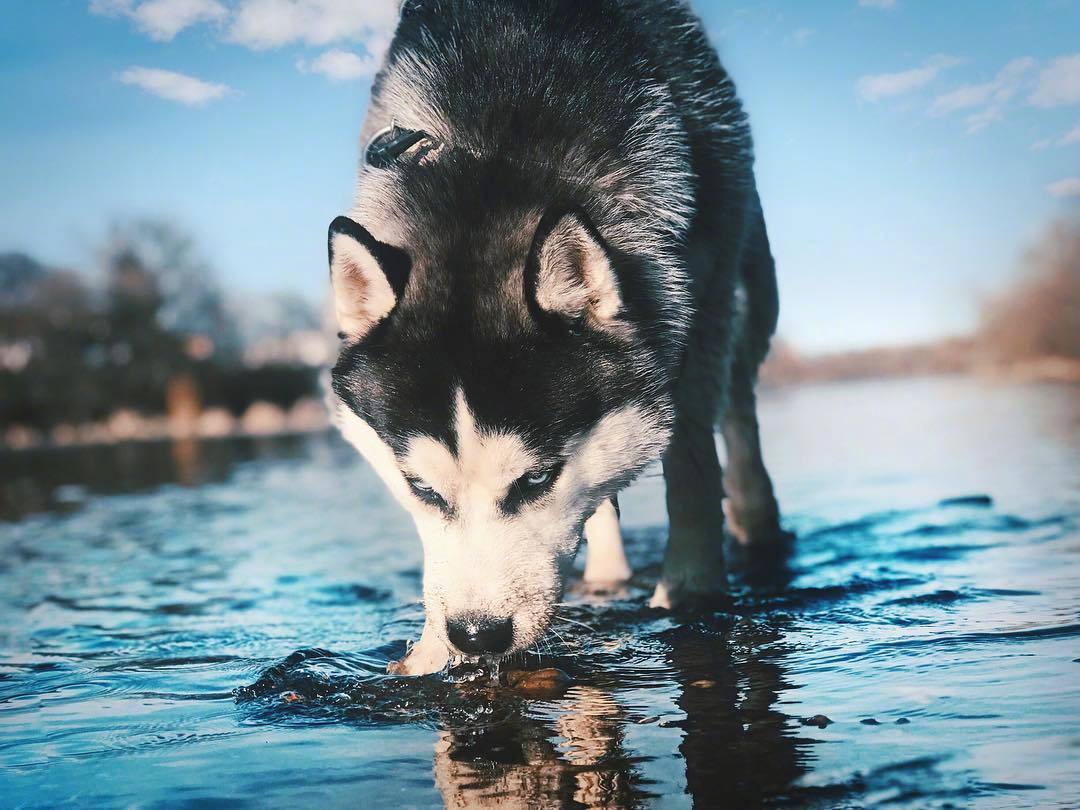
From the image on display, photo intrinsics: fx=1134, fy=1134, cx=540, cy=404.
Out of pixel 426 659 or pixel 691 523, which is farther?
pixel 691 523

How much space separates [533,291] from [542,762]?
1525 mm

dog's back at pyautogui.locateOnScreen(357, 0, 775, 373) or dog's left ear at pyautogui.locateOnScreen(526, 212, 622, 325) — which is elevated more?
dog's back at pyautogui.locateOnScreen(357, 0, 775, 373)

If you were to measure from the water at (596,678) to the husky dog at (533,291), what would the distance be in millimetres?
410

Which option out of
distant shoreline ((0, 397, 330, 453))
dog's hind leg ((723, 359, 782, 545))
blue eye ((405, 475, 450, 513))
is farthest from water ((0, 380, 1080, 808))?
distant shoreline ((0, 397, 330, 453))

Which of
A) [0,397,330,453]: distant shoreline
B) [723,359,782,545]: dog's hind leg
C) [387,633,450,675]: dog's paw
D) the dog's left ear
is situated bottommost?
[387,633,450,675]: dog's paw

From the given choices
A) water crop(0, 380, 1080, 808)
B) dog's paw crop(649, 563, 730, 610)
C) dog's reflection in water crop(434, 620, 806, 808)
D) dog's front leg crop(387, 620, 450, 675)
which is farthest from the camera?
dog's paw crop(649, 563, 730, 610)

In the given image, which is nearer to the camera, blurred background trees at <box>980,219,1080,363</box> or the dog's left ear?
the dog's left ear

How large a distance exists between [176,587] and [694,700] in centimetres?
369

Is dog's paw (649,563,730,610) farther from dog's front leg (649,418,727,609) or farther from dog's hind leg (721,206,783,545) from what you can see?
dog's hind leg (721,206,783,545)

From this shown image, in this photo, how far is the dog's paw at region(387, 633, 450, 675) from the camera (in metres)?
3.93

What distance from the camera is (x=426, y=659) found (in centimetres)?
394

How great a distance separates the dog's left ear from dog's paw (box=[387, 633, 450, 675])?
123 centimetres

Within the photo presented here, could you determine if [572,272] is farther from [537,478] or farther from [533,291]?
[537,478]

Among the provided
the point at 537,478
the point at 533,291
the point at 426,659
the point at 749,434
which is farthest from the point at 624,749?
the point at 749,434
